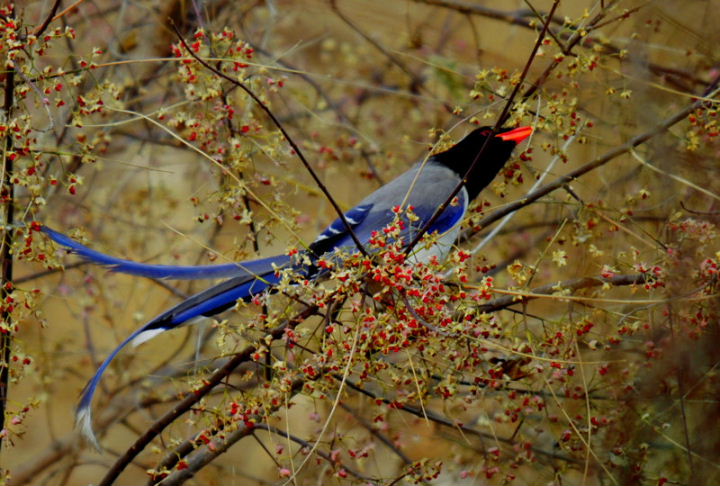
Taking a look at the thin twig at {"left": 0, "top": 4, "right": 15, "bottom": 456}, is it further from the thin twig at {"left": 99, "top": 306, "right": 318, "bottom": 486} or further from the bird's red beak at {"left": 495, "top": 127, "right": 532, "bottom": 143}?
the bird's red beak at {"left": 495, "top": 127, "right": 532, "bottom": 143}

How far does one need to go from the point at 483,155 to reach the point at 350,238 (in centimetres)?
45

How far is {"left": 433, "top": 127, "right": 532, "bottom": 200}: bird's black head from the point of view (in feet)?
8.02

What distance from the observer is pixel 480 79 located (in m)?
2.27

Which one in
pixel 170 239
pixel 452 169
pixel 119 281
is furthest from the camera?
pixel 119 281

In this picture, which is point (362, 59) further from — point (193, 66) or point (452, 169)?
point (193, 66)

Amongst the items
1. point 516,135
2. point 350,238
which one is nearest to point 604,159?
point 516,135

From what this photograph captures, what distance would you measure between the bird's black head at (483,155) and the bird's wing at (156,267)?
595 mm

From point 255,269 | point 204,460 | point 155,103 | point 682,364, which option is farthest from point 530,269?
point 155,103

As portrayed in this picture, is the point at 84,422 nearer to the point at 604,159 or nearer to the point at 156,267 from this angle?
the point at 156,267

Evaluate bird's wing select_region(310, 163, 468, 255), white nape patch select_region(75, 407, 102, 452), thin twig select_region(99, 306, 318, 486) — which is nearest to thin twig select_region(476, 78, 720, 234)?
bird's wing select_region(310, 163, 468, 255)

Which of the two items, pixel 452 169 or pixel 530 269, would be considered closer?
pixel 530 269

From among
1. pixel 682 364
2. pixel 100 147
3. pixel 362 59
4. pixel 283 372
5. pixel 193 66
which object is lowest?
pixel 682 364

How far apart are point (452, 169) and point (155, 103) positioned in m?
1.58

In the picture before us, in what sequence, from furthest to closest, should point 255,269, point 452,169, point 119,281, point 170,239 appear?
point 119,281 < point 170,239 < point 452,169 < point 255,269
